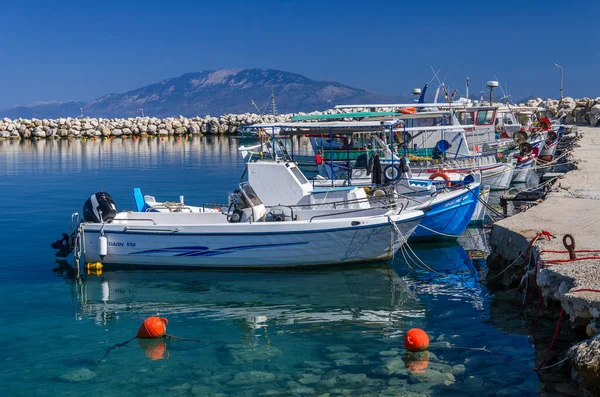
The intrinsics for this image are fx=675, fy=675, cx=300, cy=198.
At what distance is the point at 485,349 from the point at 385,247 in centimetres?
451

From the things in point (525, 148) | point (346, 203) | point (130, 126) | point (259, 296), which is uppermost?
point (130, 126)

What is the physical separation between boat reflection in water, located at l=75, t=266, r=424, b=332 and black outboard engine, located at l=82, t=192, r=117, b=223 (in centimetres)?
114

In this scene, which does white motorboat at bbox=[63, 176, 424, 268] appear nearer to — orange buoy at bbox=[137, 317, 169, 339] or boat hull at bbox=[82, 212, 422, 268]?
boat hull at bbox=[82, 212, 422, 268]

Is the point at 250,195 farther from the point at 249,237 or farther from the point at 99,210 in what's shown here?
the point at 99,210

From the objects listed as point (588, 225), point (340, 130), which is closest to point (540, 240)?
point (588, 225)

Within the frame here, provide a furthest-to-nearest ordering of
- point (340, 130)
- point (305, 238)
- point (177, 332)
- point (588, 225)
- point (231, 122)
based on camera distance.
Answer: point (231, 122) < point (340, 130) < point (305, 238) < point (588, 225) < point (177, 332)

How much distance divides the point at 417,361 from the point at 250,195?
240 inches

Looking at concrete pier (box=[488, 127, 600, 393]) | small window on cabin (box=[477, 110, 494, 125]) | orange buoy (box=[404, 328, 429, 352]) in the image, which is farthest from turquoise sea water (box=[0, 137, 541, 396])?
small window on cabin (box=[477, 110, 494, 125])

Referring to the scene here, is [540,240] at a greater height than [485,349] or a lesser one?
greater

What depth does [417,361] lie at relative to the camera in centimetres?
867

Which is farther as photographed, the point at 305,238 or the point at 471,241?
the point at 471,241

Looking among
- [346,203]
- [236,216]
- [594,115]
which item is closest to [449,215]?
[346,203]

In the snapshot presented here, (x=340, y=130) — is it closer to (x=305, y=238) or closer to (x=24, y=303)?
(x=305, y=238)

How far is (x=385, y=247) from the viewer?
525 inches
